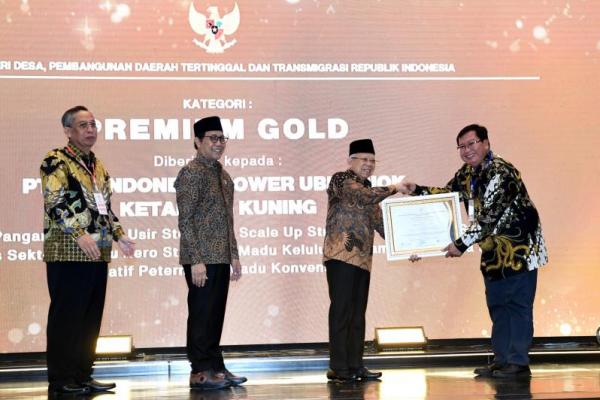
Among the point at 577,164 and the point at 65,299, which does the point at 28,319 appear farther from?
the point at 577,164

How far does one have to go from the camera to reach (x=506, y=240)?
4.58m

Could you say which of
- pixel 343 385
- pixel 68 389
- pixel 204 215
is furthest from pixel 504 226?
pixel 68 389

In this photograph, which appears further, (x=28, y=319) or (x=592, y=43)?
(x=592, y=43)

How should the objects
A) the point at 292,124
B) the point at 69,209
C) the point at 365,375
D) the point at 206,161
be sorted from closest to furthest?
1. the point at 69,209
2. the point at 206,161
3. the point at 365,375
4. the point at 292,124

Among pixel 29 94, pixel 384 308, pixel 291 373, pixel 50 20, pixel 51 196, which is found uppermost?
pixel 50 20

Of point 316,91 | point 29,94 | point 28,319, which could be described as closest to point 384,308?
point 316,91

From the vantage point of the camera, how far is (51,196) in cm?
404

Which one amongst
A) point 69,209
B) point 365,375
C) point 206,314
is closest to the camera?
point 69,209

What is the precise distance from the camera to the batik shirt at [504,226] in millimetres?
4531

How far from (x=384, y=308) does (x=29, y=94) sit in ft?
8.90

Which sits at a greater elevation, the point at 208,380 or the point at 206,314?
the point at 206,314

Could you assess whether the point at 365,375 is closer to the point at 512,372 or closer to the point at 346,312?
the point at 346,312

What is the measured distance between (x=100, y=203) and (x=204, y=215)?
514 millimetres

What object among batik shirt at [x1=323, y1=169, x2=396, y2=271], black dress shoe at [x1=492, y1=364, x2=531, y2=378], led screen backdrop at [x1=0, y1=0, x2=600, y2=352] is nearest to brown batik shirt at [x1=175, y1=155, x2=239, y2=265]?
batik shirt at [x1=323, y1=169, x2=396, y2=271]
